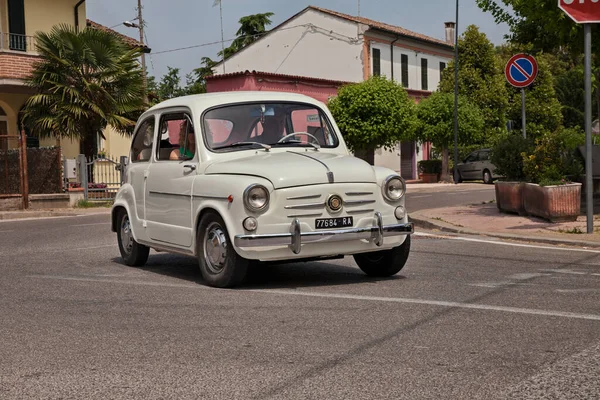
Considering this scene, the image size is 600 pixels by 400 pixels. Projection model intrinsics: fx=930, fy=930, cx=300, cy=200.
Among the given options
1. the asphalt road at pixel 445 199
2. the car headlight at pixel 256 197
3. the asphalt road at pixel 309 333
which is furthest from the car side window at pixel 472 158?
the car headlight at pixel 256 197

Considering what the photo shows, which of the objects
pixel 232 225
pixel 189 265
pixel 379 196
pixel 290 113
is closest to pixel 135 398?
pixel 232 225

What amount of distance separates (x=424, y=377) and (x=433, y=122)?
39.9 meters

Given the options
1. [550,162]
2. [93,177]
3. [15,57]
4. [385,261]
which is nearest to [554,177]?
[550,162]

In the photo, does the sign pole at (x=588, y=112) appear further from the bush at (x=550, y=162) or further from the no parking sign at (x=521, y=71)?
the no parking sign at (x=521, y=71)

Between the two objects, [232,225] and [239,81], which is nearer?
[232,225]

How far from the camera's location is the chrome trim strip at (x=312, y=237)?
312 inches

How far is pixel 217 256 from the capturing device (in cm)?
845

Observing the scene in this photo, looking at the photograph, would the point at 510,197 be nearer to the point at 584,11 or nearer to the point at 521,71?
the point at 521,71

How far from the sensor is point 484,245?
1227cm

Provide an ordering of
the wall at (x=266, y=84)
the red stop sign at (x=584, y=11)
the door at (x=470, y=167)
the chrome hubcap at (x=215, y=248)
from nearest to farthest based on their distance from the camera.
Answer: the chrome hubcap at (x=215, y=248) → the red stop sign at (x=584, y=11) → the wall at (x=266, y=84) → the door at (x=470, y=167)

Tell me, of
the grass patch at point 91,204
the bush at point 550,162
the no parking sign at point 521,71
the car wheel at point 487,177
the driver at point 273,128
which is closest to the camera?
the driver at point 273,128

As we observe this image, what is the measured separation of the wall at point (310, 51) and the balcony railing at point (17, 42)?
2360 centimetres

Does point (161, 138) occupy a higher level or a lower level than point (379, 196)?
higher

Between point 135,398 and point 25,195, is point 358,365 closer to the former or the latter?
point 135,398
